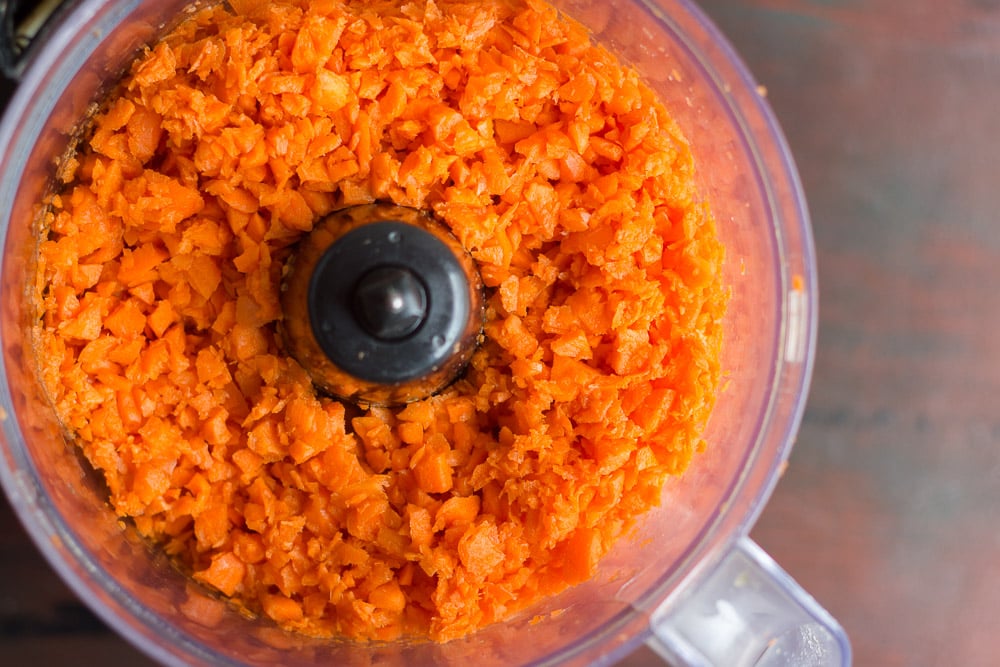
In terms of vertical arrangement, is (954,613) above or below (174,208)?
below

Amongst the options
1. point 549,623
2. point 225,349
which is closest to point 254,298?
point 225,349

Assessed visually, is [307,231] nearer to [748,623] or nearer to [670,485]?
[670,485]

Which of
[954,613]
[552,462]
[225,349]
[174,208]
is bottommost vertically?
[954,613]

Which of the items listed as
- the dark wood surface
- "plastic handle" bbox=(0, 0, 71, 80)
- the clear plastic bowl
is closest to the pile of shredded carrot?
the clear plastic bowl

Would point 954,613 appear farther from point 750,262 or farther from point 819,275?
point 750,262

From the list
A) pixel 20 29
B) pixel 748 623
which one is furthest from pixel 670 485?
pixel 20 29
